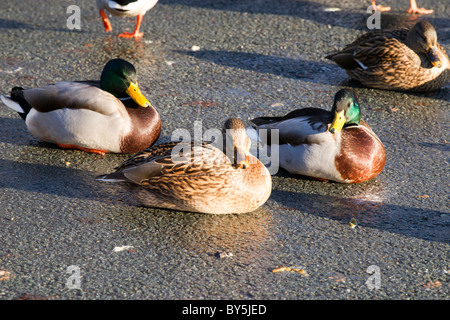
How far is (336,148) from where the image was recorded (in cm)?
513

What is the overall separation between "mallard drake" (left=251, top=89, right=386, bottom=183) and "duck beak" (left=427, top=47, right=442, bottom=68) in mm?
1909

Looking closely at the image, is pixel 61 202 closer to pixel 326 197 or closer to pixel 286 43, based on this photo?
pixel 326 197

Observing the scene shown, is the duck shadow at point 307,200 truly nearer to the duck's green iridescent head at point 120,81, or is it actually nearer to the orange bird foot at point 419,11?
the duck's green iridescent head at point 120,81

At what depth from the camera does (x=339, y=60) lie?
279 inches

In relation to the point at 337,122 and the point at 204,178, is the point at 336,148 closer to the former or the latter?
the point at 337,122

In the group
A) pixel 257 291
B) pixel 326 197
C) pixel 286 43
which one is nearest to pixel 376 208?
pixel 326 197

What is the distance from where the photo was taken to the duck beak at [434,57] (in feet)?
22.1

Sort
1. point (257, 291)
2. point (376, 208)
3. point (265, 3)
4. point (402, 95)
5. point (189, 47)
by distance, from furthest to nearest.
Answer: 1. point (265, 3)
2. point (189, 47)
3. point (402, 95)
4. point (376, 208)
5. point (257, 291)

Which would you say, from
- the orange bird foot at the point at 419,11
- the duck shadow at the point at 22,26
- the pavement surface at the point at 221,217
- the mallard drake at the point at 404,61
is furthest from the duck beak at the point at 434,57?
the duck shadow at the point at 22,26

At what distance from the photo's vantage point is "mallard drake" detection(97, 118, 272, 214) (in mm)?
4570

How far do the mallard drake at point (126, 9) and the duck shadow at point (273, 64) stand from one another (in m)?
0.71

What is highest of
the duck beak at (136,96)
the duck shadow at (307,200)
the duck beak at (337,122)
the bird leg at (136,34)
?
the bird leg at (136,34)

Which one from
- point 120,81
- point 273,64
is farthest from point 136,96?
point 273,64

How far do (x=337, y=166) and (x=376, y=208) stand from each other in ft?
1.48
